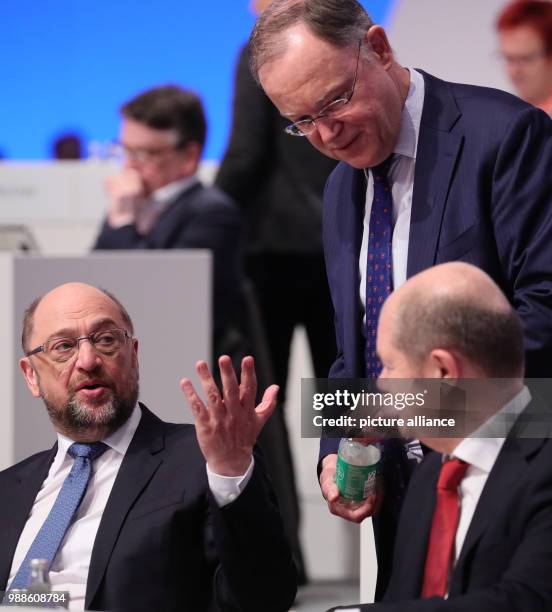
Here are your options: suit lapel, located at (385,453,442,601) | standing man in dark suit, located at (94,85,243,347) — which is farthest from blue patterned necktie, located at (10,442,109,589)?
standing man in dark suit, located at (94,85,243,347)

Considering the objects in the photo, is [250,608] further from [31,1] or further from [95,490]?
[31,1]

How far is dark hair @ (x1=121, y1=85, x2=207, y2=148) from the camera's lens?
174 inches

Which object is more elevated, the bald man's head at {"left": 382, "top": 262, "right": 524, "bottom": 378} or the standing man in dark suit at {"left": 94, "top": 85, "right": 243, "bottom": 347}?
the standing man in dark suit at {"left": 94, "top": 85, "right": 243, "bottom": 347}

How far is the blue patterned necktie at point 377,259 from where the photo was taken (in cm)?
224

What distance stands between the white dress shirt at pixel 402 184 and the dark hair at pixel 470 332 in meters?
0.44

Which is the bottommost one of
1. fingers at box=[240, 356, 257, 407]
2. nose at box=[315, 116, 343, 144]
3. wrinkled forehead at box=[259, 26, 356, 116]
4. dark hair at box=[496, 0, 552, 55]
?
fingers at box=[240, 356, 257, 407]

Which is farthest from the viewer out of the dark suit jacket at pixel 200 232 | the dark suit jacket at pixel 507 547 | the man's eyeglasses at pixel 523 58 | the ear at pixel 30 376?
the dark suit jacket at pixel 200 232

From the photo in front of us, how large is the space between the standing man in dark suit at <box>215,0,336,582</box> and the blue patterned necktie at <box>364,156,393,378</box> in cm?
203

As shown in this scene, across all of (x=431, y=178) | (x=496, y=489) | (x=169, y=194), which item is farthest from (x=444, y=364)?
(x=169, y=194)

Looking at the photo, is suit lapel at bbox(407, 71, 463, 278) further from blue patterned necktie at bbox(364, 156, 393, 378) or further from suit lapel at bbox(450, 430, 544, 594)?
suit lapel at bbox(450, 430, 544, 594)

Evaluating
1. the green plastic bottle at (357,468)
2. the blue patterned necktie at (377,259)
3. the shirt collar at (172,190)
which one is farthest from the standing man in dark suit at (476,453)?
the shirt collar at (172,190)

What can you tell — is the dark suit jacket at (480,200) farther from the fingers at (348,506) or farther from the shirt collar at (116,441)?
the shirt collar at (116,441)

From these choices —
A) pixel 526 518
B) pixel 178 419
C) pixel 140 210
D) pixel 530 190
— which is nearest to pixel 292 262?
pixel 140 210

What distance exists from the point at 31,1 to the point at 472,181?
4.82 metres
